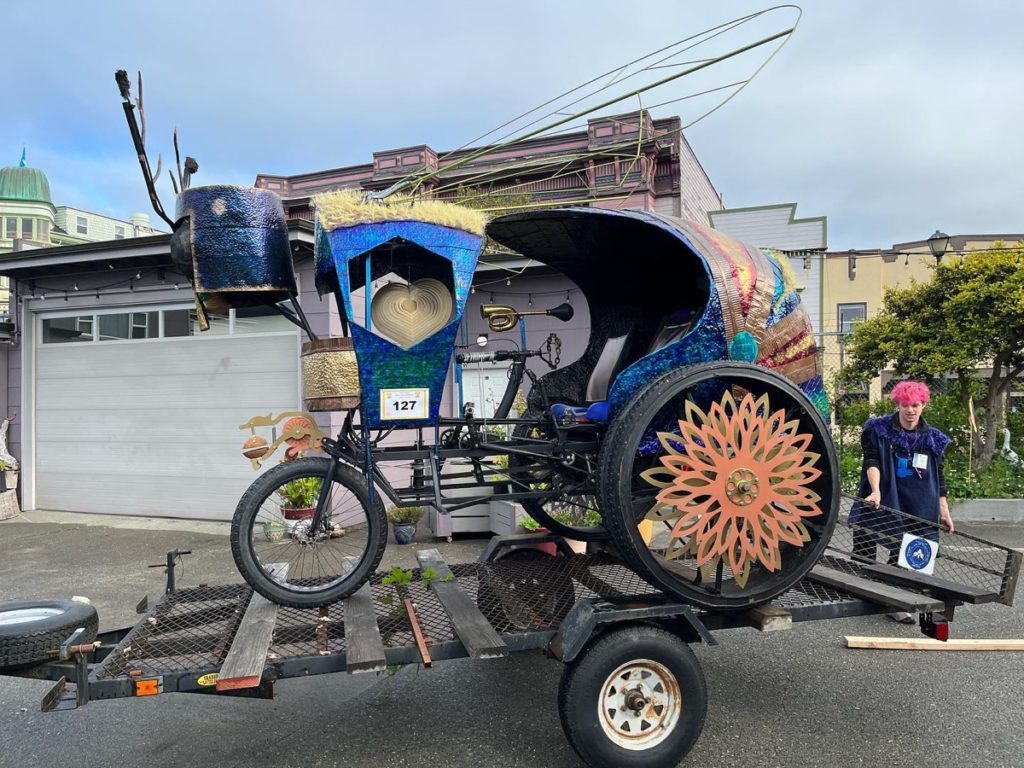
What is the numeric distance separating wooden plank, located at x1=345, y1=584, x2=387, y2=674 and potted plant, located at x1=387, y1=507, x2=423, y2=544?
3.73m

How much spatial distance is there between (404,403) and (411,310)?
0.46m

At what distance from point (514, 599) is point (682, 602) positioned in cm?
94

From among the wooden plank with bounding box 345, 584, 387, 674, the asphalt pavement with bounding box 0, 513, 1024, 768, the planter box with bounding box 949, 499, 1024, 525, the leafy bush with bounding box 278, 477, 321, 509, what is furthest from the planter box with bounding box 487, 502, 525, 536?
the planter box with bounding box 949, 499, 1024, 525

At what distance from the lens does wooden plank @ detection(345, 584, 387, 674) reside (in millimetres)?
2693

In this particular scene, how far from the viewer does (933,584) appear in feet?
11.3

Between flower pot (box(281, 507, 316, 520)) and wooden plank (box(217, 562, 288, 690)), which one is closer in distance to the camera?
wooden plank (box(217, 562, 288, 690))

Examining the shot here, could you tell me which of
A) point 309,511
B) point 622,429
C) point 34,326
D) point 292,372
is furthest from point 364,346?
point 34,326

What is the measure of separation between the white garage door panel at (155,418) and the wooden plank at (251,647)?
226 inches

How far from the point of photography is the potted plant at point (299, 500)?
7.19m

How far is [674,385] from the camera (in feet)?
10.2

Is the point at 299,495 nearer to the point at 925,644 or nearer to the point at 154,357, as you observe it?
the point at 154,357

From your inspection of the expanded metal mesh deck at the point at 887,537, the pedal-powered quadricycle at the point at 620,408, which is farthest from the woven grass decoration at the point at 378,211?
the expanded metal mesh deck at the point at 887,537

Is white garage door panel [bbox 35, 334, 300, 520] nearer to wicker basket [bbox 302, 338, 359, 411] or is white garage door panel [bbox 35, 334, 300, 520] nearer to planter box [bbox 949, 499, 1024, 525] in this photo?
wicker basket [bbox 302, 338, 359, 411]

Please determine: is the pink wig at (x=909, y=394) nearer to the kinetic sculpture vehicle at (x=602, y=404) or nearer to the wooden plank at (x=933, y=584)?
the wooden plank at (x=933, y=584)
